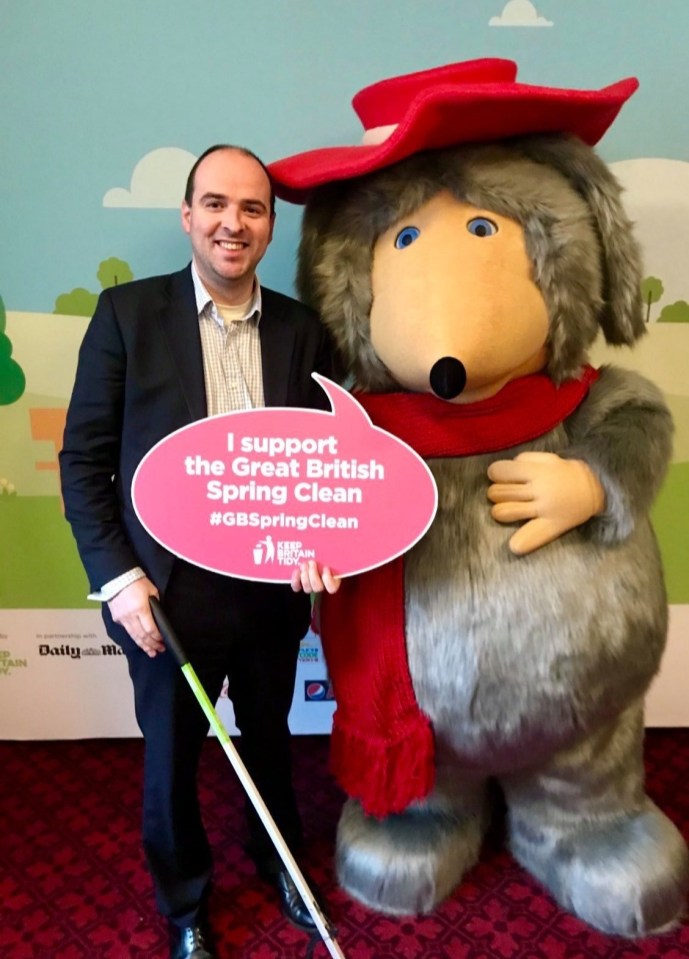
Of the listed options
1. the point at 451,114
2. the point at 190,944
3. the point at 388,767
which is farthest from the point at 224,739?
the point at 451,114

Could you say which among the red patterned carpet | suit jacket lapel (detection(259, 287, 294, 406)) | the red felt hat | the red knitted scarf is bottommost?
the red patterned carpet

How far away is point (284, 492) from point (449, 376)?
292 millimetres

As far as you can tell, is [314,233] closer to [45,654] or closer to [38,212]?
[38,212]

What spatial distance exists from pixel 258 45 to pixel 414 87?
1.75ft

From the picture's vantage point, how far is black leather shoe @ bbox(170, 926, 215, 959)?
4.54 feet

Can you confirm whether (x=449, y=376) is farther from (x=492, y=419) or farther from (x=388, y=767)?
(x=388, y=767)

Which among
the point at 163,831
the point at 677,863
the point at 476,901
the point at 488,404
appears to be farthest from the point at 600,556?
the point at 163,831

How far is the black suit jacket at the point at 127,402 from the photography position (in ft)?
4.00

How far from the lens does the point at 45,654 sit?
76.1 inches

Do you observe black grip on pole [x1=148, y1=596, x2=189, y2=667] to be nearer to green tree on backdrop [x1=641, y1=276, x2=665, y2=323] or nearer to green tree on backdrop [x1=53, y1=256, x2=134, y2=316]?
green tree on backdrop [x1=53, y1=256, x2=134, y2=316]

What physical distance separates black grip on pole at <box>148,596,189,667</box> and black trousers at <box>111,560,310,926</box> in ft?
0.22

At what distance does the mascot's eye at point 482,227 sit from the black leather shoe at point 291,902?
1192mm

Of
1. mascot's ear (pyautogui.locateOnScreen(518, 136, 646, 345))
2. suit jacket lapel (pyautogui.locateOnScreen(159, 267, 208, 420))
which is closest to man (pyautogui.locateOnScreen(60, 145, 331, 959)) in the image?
suit jacket lapel (pyautogui.locateOnScreen(159, 267, 208, 420))

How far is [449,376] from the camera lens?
1.10 m
